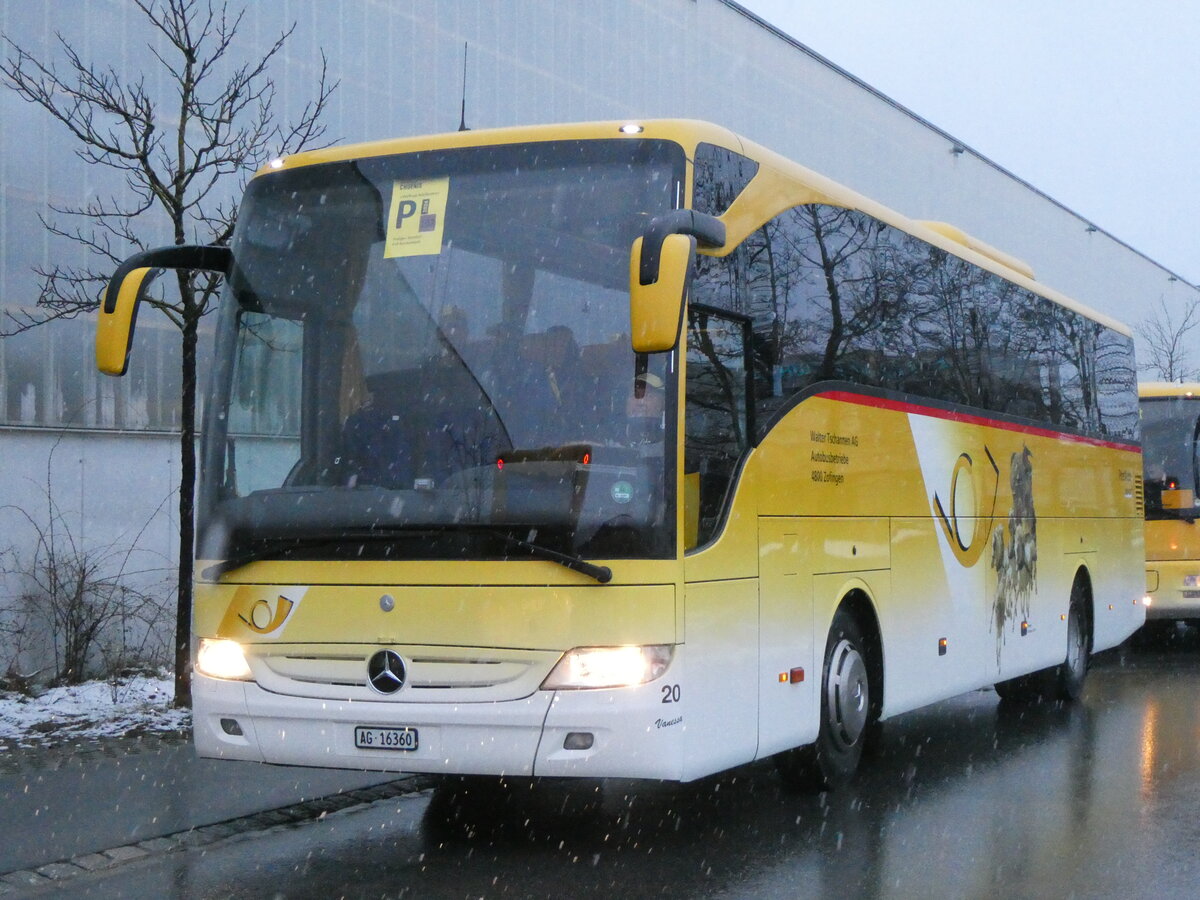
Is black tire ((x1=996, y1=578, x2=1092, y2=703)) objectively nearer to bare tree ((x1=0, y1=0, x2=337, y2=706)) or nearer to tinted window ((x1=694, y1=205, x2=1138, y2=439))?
tinted window ((x1=694, y1=205, x2=1138, y2=439))

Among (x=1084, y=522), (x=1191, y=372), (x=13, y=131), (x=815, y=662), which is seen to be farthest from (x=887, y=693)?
(x=1191, y=372)

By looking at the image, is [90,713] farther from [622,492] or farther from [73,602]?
[622,492]

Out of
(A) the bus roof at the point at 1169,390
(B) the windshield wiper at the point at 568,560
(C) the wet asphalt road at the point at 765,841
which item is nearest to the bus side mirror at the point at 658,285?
(B) the windshield wiper at the point at 568,560

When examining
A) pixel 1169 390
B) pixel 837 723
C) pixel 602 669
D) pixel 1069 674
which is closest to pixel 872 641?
pixel 837 723

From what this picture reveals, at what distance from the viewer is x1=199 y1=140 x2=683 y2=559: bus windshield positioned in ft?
22.8

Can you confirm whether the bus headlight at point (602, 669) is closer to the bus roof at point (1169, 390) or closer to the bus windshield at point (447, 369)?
the bus windshield at point (447, 369)

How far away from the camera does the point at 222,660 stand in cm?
755

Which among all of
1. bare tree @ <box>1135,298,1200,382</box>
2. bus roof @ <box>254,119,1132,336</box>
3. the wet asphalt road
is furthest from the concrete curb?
bare tree @ <box>1135,298,1200,382</box>

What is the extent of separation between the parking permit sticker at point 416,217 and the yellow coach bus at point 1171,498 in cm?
1287

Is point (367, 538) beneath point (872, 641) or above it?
Answer: above

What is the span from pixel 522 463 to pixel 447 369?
620mm

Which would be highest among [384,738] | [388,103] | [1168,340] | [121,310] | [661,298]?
[1168,340]

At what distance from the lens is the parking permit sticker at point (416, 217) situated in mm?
7441

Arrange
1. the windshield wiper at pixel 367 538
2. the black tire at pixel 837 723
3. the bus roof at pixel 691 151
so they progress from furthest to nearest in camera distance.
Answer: the black tire at pixel 837 723
the bus roof at pixel 691 151
the windshield wiper at pixel 367 538
